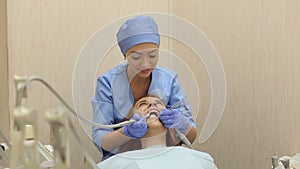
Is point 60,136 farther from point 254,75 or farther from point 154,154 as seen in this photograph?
point 254,75

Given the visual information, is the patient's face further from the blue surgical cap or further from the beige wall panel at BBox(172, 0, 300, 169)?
the beige wall panel at BBox(172, 0, 300, 169)

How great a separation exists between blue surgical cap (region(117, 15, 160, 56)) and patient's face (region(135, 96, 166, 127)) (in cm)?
17

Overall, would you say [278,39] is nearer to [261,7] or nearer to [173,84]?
[261,7]

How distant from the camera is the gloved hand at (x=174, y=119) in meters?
1.26

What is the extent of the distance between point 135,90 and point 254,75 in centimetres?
56

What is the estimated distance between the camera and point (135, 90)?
131cm

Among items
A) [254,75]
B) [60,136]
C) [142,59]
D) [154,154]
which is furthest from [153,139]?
[60,136]

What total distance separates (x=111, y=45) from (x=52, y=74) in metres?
0.45

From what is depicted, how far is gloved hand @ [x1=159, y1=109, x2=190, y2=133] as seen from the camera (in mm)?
1259

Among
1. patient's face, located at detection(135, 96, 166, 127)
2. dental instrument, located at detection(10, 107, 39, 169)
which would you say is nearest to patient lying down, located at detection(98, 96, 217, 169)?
patient's face, located at detection(135, 96, 166, 127)

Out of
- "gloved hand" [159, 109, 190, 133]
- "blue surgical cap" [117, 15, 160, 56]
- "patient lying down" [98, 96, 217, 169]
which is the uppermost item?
"blue surgical cap" [117, 15, 160, 56]

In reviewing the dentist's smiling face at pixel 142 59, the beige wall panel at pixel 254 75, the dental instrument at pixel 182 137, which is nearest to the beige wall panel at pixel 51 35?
the dentist's smiling face at pixel 142 59

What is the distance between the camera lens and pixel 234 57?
1707mm

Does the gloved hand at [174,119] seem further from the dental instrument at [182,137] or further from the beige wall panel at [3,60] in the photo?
the beige wall panel at [3,60]
